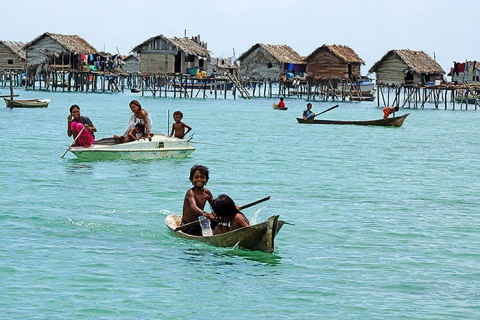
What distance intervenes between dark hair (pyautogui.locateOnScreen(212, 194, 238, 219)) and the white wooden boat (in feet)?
27.5

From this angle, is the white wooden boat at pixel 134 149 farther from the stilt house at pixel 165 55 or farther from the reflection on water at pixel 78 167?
the stilt house at pixel 165 55

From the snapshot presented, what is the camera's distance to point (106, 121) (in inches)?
1642

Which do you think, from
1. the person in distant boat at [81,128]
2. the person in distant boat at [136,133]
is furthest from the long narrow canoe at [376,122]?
the person in distant boat at [81,128]

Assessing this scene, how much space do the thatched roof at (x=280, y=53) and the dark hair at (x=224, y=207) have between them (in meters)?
55.9

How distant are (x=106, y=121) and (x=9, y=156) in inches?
730

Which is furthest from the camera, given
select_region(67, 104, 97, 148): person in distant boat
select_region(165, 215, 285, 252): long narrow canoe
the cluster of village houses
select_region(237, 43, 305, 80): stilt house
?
select_region(237, 43, 305, 80): stilt house

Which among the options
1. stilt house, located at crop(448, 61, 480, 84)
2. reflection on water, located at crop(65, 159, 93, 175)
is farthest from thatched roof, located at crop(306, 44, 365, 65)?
reflection on water, located at crop(65, 159, 93, 175)

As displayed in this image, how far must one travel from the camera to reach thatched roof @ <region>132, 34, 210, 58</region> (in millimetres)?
62844

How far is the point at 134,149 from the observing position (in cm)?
1984

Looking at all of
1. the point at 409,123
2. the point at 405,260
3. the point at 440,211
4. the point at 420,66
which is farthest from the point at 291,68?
the point at 405,260

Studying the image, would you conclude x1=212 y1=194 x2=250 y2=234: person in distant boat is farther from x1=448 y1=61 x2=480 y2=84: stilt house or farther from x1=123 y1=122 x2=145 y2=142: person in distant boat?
x1=448 y1=61 x2=480 y2=84: stilt house

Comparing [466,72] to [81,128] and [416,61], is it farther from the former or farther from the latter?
[81,128]

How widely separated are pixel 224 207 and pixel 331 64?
54.0 m

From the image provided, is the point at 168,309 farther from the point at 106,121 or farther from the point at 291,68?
the point at 291,68
